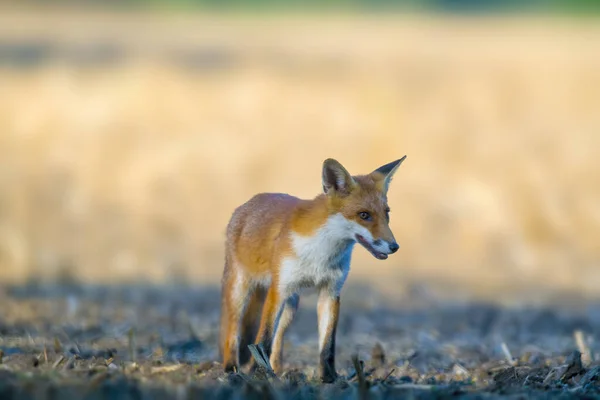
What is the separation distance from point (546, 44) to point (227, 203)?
73.4 ft

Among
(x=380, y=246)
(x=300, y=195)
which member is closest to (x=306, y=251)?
(x=380, y=246)

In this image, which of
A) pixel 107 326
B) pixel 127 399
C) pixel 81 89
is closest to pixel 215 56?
pixel 81 89

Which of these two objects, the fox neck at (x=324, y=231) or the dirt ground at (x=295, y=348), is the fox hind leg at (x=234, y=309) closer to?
the dirt ground at (x=295, y=348)

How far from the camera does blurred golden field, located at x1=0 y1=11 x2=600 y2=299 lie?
2381cm

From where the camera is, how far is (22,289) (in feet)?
57.9

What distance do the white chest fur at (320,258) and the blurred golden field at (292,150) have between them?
9719 mm

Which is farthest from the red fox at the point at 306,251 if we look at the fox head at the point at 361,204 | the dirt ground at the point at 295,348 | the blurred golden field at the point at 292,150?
the blurred golden field at the point at 292,150


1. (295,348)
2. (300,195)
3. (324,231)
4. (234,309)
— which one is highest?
(300,195)

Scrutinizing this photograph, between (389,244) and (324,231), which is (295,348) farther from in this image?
(389,244)

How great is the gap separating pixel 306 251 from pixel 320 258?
154 millimetres

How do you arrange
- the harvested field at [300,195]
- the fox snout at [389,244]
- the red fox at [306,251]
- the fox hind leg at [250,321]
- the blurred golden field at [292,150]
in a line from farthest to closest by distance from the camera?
the blurred golden field at [292,150], the fox hind leg at [250,321], the harvested field at [300,195], the red fox at [306,251], the fox snout at [389,244]

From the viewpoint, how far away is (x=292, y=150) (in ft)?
98.6

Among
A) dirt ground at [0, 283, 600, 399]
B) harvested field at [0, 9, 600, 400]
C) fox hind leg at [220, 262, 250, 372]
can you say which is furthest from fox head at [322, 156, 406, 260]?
fox hind leg at [220, 262, 250, 372]

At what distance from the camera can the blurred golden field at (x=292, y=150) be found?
23.8 metres
